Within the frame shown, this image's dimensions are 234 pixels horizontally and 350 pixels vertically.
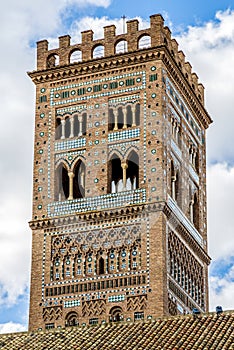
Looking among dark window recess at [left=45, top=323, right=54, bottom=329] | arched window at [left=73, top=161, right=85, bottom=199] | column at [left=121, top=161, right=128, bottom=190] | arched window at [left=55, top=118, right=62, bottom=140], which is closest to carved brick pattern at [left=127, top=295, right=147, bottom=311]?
dark window recess at [left=45, top=323, right=54, bottom=329]

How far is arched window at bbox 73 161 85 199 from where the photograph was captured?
39.0 metres

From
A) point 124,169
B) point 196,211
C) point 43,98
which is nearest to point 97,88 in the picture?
point 43,98

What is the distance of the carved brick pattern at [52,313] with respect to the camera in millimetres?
37188

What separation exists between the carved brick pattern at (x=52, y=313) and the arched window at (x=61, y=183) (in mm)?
3444

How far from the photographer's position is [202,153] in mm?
42312

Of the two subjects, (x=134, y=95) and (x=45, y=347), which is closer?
(x=45, y=347)

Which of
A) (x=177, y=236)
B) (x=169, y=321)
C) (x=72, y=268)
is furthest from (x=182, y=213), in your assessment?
(x=169, y=321)

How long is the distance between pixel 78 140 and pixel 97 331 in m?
10.4

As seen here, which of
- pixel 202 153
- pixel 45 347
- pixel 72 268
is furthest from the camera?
pixel 202 153

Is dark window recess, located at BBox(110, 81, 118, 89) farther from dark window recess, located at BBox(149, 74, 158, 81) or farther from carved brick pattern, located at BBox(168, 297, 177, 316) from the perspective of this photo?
carved brick pattern, located at BBox(168, 297, 177, 316)

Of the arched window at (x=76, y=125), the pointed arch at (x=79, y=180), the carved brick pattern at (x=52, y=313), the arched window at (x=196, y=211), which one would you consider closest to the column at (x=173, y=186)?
the arched window at (x=196, y=211)

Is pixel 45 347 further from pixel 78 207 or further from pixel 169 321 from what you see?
pixel 78 207

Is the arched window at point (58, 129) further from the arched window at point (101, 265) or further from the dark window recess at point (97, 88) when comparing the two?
the arched window at point (101, 265)

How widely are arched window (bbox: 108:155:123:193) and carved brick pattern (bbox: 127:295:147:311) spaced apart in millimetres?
3580
